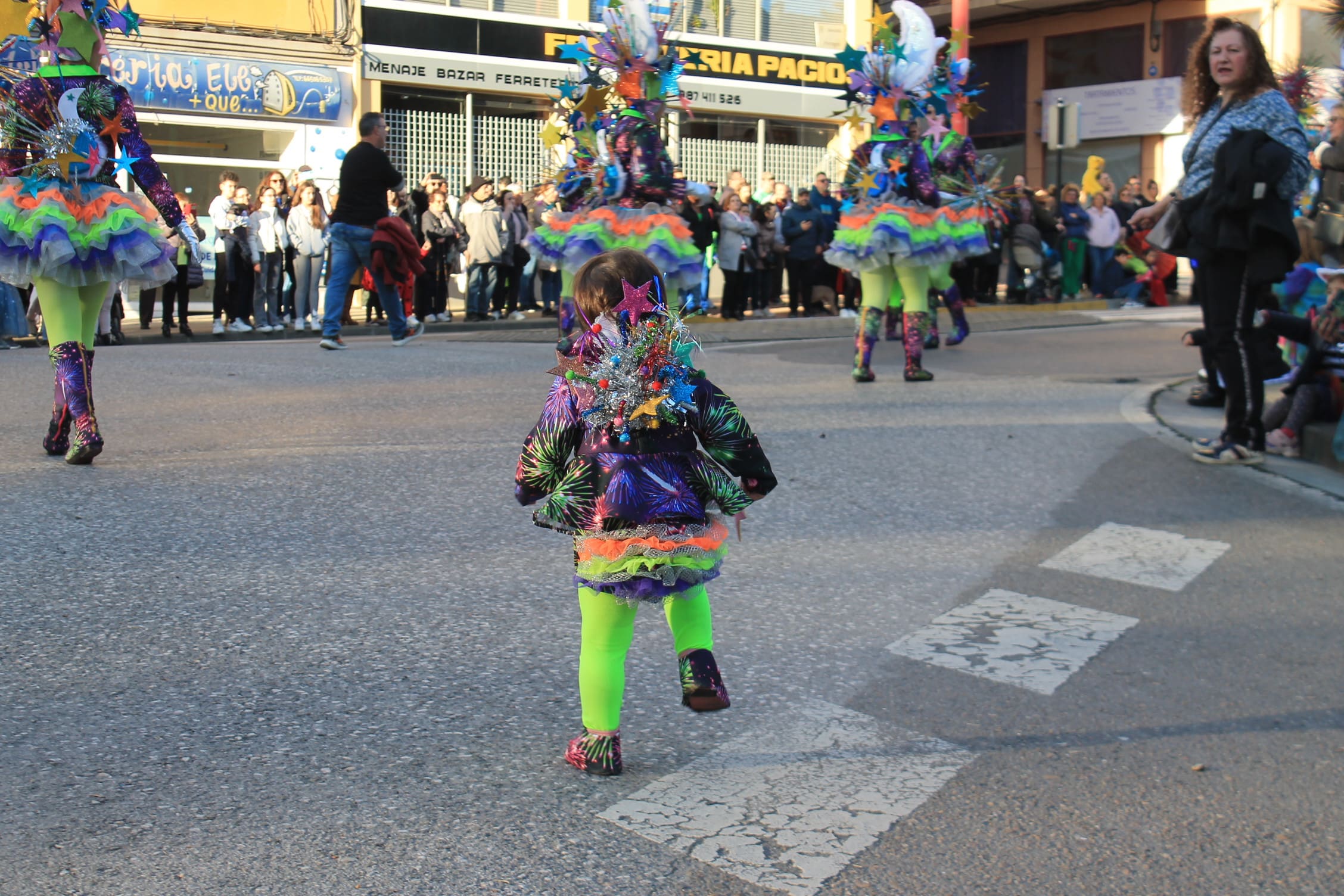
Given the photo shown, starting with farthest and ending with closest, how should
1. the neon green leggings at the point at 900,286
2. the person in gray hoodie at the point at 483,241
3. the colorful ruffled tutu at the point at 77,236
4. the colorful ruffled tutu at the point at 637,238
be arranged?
1. the person in gray hoodie at the point at 483,241
2. the neon green leggings at the point at 900,286
3. the colorful ruffled tutu at the point at 637,238
4. the colorful ruffled tutu at the point at 77,236

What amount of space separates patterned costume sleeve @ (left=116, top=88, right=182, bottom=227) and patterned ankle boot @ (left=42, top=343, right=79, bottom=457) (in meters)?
0.77

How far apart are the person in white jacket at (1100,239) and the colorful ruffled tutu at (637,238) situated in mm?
15085

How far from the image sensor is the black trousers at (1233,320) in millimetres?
7258

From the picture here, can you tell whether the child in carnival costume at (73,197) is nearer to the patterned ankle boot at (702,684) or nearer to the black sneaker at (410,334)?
the patterned ankle boot at (702,684)

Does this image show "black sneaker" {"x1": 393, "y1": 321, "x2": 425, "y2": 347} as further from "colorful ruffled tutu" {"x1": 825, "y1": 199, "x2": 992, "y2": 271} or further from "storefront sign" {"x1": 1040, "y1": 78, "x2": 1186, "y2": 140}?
"storefront sign" {"x1": 1040, "y1": 78, "x2": 1186, "y2": 140}

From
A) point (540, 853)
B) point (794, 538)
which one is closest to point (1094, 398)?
point (794, 538)

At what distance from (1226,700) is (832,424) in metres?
4.54

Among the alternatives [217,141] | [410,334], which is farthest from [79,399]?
[217,141]

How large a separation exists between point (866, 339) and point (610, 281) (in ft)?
23.7

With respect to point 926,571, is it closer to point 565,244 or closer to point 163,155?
point 565,244

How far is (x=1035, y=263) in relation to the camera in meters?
22.1

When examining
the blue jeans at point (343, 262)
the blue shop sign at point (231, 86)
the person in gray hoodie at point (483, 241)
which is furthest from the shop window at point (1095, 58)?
the blue jeans at point (343, 262)

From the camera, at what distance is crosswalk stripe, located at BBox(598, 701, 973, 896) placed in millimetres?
3098

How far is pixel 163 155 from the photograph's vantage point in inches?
843
